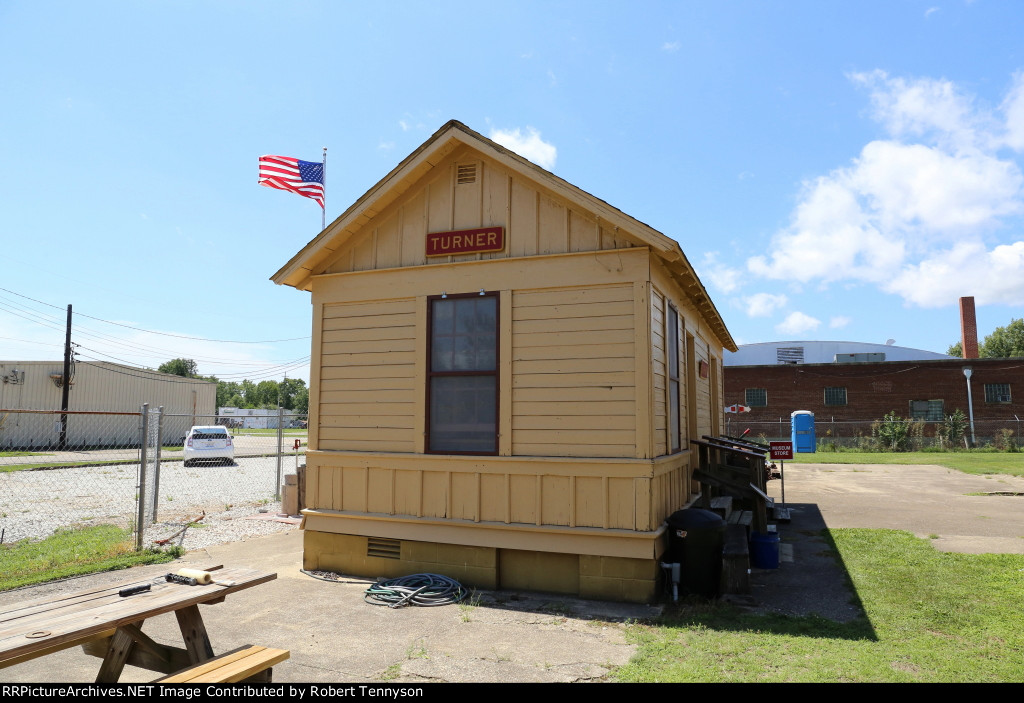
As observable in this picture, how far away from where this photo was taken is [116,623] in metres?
A: 3.52

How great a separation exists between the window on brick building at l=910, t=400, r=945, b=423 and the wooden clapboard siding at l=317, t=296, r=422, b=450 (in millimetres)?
36328

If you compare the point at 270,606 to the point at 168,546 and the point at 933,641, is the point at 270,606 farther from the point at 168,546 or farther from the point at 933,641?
the point at 933,641

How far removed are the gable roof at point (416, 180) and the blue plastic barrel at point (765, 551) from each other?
3501mm

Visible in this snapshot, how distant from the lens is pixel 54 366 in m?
34.3

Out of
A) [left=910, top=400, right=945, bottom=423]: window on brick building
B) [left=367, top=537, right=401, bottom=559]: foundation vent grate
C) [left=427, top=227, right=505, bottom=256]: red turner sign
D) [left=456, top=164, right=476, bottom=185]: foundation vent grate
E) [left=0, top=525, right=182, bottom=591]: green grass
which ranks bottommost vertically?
[left=0, top=525, right=182, bottom=591]: green grass

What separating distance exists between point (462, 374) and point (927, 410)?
36542 millimetres

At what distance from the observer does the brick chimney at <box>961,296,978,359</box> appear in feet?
142

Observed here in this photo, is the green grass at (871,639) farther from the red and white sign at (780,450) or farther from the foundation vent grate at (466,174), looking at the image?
the foundation vent grate at (466,174)

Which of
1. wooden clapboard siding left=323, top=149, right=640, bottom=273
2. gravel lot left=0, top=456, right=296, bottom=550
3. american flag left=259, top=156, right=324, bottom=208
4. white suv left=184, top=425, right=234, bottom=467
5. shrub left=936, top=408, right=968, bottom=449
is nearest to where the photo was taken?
wooden clapboard siding left=323, top=149, right=640, bottom=273

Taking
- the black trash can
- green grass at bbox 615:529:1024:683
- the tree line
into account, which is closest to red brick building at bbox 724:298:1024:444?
green grass at bbox 615:529:1024:683

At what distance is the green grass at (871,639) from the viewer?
15.1 feet

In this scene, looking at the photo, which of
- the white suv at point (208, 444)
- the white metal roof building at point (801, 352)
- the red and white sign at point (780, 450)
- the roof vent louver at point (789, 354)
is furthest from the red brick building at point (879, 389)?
the white suv at point (208, 444)

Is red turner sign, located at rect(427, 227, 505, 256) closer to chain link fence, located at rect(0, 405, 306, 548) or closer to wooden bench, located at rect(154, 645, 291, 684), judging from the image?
chain link fence, located at rect(0, 405, 306, 548)
